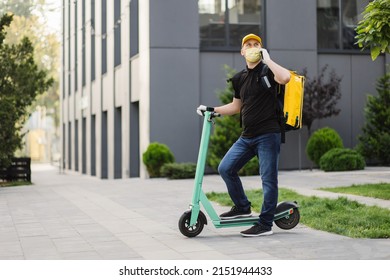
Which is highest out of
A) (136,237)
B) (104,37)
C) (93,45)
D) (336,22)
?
(93,45)

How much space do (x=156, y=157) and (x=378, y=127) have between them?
Answer: 6761mm

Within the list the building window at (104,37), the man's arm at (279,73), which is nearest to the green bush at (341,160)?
the man's arm at (279,73)

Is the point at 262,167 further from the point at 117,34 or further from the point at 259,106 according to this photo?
the point at 117,34

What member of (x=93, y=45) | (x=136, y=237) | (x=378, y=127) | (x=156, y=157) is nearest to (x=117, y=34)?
(x=93, y=45)

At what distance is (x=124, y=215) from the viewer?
9.31 m

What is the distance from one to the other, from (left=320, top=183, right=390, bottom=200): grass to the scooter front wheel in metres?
4.57

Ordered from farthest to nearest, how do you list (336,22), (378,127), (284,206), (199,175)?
(336,22) < (378,127) < (284,206) < (199,175)

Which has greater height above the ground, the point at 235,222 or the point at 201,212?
the point at 201,212

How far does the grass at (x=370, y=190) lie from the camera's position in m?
10.8

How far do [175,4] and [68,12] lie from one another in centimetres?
2380

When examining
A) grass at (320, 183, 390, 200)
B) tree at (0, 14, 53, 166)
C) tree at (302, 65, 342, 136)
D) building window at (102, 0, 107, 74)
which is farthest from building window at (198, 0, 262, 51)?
building window at (102, 0, 107, 74)

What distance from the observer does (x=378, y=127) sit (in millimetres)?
19250
